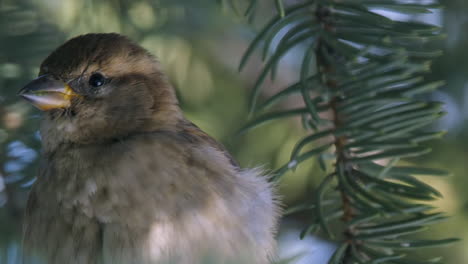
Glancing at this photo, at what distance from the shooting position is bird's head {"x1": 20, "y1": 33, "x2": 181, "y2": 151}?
201 centimetres

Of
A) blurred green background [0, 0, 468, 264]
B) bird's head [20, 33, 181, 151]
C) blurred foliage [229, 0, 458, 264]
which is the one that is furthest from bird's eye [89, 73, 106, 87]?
blurred foliage [229, 0, 458, 264]

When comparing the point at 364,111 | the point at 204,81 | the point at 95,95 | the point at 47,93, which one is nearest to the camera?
the point at 364,111

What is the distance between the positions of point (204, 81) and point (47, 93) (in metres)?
0.67

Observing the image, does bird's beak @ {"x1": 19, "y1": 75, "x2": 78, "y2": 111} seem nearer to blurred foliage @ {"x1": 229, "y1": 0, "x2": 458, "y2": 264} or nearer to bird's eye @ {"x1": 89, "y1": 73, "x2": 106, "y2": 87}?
bird's eye @ {"x1": 89, "y1": 73, "x2": 106, "y2": 87}

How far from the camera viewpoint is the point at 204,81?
2428 mm

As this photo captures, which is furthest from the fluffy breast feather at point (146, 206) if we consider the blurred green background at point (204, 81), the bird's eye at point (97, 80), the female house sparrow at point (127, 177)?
the bird's eye at point (97, 80)

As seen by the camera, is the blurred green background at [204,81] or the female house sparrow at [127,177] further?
the blurred green background at [204,81]

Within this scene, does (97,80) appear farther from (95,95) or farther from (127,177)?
(127,177)

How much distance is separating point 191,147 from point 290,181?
63 cm

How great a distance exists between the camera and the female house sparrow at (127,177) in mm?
1699

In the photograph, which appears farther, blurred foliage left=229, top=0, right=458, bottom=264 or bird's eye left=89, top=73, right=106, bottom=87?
bird's eye left=89, top=73, right=106, bottom=87

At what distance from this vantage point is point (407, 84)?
1.69m

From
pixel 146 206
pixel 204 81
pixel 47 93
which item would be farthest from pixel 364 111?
pixel 47 93

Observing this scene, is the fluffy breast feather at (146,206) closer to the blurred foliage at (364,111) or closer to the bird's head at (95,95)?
the bird's head at (95,95)
